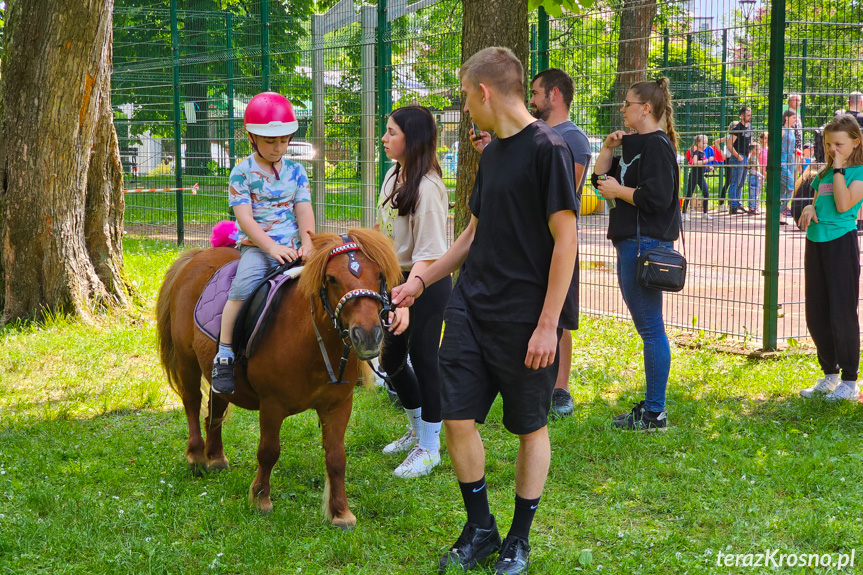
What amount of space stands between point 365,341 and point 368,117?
708cm

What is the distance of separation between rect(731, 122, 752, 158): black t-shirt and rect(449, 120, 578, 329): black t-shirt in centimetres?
458

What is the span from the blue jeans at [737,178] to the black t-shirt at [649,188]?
215 centimetres

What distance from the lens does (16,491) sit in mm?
4508

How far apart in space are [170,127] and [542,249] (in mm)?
14178

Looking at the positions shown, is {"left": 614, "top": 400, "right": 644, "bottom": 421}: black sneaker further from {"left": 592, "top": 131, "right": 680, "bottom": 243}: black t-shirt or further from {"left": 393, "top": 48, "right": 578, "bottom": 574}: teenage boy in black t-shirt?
{"left": 393, "top": 48, "right": 578, "bottom": 574}: teenage boy in black t-shirt

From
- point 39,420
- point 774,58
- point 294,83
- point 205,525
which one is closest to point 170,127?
point 294,83

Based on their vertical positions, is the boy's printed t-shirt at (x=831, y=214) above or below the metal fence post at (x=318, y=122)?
below

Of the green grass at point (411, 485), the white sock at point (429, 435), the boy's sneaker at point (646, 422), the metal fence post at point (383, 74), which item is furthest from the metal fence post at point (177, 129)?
the boy's sneaker at point (646, 422)

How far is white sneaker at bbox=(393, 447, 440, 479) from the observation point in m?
4.74

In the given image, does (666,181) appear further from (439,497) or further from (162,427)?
(162,427)

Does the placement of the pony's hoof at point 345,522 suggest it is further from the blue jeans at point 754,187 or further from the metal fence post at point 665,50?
the metal fence post at point 665,50

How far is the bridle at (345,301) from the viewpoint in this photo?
3.47 metres

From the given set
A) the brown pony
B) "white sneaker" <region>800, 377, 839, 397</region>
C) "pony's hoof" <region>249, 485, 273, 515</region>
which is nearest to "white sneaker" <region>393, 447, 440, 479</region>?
the brown pony

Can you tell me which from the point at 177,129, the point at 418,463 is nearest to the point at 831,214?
the point at 418,463
